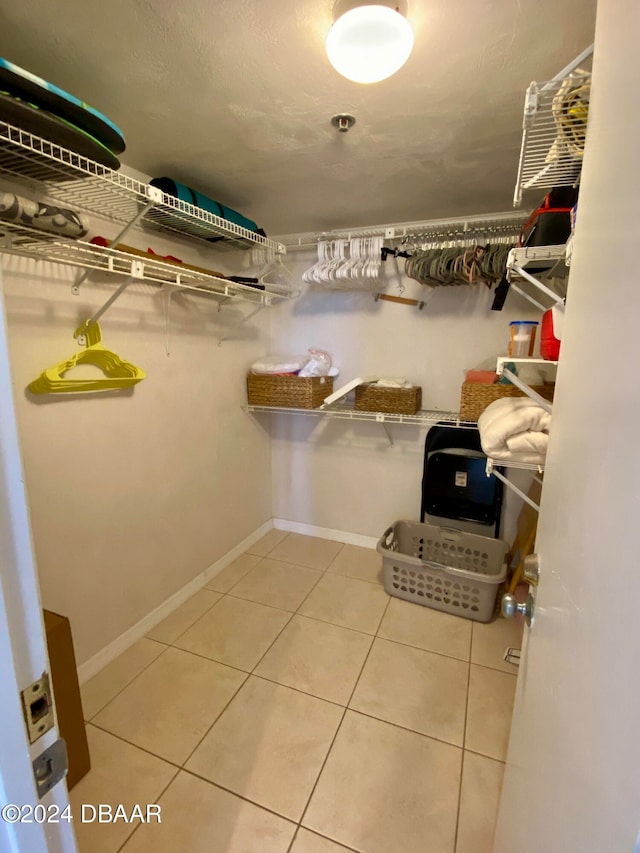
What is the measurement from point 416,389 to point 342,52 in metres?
1.60

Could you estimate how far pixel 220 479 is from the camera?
240 cm

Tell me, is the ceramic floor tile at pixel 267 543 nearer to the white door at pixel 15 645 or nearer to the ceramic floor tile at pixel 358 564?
the ceramic floor tile at pixel 358 564

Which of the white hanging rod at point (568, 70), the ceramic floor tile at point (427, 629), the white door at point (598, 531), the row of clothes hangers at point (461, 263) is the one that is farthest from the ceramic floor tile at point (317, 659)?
the white hanging rod at point (568, 70)

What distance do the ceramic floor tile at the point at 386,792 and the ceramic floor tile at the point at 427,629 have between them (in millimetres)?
457

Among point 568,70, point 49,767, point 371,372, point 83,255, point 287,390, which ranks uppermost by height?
point 568,70

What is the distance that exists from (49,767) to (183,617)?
67.7 inches

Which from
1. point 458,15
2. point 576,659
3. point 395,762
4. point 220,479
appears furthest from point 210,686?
point 458,15

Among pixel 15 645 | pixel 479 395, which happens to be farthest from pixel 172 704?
pixel 479 395

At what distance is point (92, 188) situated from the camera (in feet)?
4.20

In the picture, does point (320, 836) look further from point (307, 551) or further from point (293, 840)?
point (307, 551)

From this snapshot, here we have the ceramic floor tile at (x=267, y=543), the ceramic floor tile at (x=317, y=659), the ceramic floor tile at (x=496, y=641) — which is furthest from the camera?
the ceramic floor tile at (x=267, y=543)

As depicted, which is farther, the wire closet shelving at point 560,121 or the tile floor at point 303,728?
the tile floor at point 303,728

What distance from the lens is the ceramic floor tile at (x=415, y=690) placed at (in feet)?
4.85

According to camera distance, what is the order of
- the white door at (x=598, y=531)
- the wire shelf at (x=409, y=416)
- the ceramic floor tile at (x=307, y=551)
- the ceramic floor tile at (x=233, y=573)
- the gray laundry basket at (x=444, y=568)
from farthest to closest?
the ceramic floor tile at (x=307, y=551), the ceramic floor tile at (x=233, y=573), the wire shelf at (x=409, y=416), the gray laundry basket at (x=444, y=568), the white door at (x=598, y=531)
